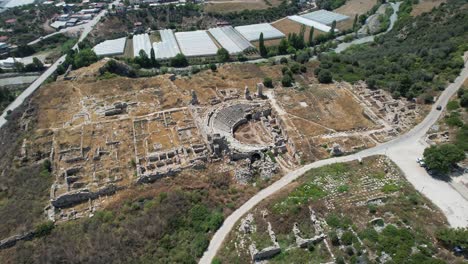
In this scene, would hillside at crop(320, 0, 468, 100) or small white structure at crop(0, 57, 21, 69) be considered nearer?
hillside at crop(320, 0, 468, 100)

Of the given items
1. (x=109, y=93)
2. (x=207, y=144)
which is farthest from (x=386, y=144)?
(x=109, y=93)

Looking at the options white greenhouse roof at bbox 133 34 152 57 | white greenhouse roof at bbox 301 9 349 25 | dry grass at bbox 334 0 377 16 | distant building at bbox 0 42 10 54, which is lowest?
distant building at bbox 0 42 10 54

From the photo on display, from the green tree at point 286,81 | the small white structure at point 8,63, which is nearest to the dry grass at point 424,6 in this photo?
the green tree at point 286,81

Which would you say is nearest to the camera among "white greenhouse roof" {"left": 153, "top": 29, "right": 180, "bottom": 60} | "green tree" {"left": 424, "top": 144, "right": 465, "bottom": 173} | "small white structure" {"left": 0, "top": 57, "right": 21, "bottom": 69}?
"green tree" {"left": 424, "top": 144, "right": 465, "bottom": 173}

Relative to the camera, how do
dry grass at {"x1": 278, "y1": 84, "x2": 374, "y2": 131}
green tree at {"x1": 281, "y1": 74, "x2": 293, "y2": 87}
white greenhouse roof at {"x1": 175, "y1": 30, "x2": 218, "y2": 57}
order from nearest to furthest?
dry grass at {"x1": 278, "y1": 84, "x2": 374, "y2": 131} → green tree at {"x1": 281, "y1": 74, "x2": 293, "y2": 87} → white greenhouse roof at {"x1": 175, "y1": 30, "x2": 218, "y2": 57}

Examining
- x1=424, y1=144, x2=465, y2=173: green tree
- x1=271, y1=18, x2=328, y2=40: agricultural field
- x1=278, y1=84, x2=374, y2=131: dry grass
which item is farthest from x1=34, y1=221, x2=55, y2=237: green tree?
x1=271, y1=18, x2=328, y2=40: agricultural field

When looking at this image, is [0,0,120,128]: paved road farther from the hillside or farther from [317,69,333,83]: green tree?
the hillside

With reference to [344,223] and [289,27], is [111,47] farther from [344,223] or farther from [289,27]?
[344,223]

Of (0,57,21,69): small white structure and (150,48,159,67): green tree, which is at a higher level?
(150,48,159,67): green tree

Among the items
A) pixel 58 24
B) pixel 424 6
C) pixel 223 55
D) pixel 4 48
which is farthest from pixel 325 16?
pixel 4 48
